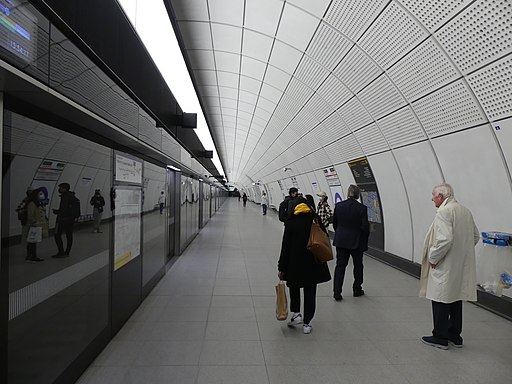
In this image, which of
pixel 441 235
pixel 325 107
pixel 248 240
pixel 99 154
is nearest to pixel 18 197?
pixel 99 154

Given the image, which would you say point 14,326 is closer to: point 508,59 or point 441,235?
point 441,235

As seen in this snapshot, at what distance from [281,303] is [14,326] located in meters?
2.92

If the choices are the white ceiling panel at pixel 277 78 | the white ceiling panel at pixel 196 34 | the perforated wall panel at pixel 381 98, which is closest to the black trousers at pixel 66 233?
the perforated wall panel at pixel 381 98

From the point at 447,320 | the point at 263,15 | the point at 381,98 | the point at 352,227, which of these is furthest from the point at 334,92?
the point at 447,320

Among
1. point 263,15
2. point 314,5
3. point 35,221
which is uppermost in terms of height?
point 263,15

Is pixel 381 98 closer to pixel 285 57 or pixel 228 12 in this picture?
pixel 285 57

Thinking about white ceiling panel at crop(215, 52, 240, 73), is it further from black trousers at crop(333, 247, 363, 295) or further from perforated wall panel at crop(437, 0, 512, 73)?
black trousers at crop(333, 247, 363, 295)

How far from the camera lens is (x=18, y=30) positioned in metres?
2.02

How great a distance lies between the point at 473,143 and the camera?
215 inches

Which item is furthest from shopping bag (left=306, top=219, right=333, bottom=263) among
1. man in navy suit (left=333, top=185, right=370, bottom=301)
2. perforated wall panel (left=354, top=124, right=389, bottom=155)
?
perforated wall panel (left=354, top=124, right=389, bottom=155)

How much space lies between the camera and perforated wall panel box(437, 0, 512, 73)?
3.84m

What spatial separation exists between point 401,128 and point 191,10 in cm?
483

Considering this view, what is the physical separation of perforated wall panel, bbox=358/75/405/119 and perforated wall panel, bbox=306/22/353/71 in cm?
87

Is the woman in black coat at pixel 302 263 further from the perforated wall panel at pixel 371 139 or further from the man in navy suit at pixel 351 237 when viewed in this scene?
the perforated wall panel at pixel 371 139
